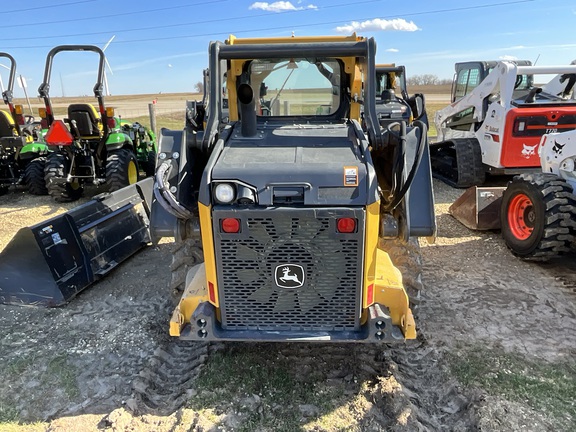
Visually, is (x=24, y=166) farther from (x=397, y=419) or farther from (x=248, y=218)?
(x=397, y=419)

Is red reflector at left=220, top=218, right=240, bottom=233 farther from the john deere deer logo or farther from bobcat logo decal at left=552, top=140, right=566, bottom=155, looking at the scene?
bobcat logo decal at left=552, top=140, right=566, bottom=155

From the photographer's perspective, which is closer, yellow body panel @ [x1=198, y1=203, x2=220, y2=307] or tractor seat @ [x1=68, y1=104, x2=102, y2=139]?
yellow body panel @ [x1=198, y1=203, x2=220, y2=307]

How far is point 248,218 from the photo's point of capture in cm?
266

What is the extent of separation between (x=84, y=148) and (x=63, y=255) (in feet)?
15.2

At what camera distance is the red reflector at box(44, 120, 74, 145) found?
25.3 feet

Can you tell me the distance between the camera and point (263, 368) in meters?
3.26

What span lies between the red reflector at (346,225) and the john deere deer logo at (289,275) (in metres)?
0.35

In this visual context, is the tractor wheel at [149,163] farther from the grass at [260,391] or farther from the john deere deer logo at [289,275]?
the john deere deer logo at [289,275]

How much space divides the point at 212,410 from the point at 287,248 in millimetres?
1143

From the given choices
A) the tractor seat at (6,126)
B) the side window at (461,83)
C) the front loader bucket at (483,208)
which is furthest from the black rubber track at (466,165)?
the tractor seat at (6,126)

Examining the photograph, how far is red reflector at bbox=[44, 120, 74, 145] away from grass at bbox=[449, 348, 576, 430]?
710cm

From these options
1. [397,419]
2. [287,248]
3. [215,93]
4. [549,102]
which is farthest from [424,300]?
[549,102]

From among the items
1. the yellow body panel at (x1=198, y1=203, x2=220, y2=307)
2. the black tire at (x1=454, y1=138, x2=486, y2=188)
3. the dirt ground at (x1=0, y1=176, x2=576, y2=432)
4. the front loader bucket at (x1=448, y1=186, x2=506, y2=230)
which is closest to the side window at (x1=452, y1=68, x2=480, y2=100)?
the black tire at (x1=454, y1=138, x2=486, y2=188)

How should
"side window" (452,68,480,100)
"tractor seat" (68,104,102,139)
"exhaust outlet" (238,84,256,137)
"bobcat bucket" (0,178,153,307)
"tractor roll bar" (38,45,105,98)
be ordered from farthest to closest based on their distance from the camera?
1. "side window" (452,68,480,100)
2. "tractor seat" (68,104,102,139)
3. "tractor roll bar" (38,45,105,98)
4. "bobcat bucket" (0,178,153,307)
5. "exhaust outlet" (238,84,256,137)
